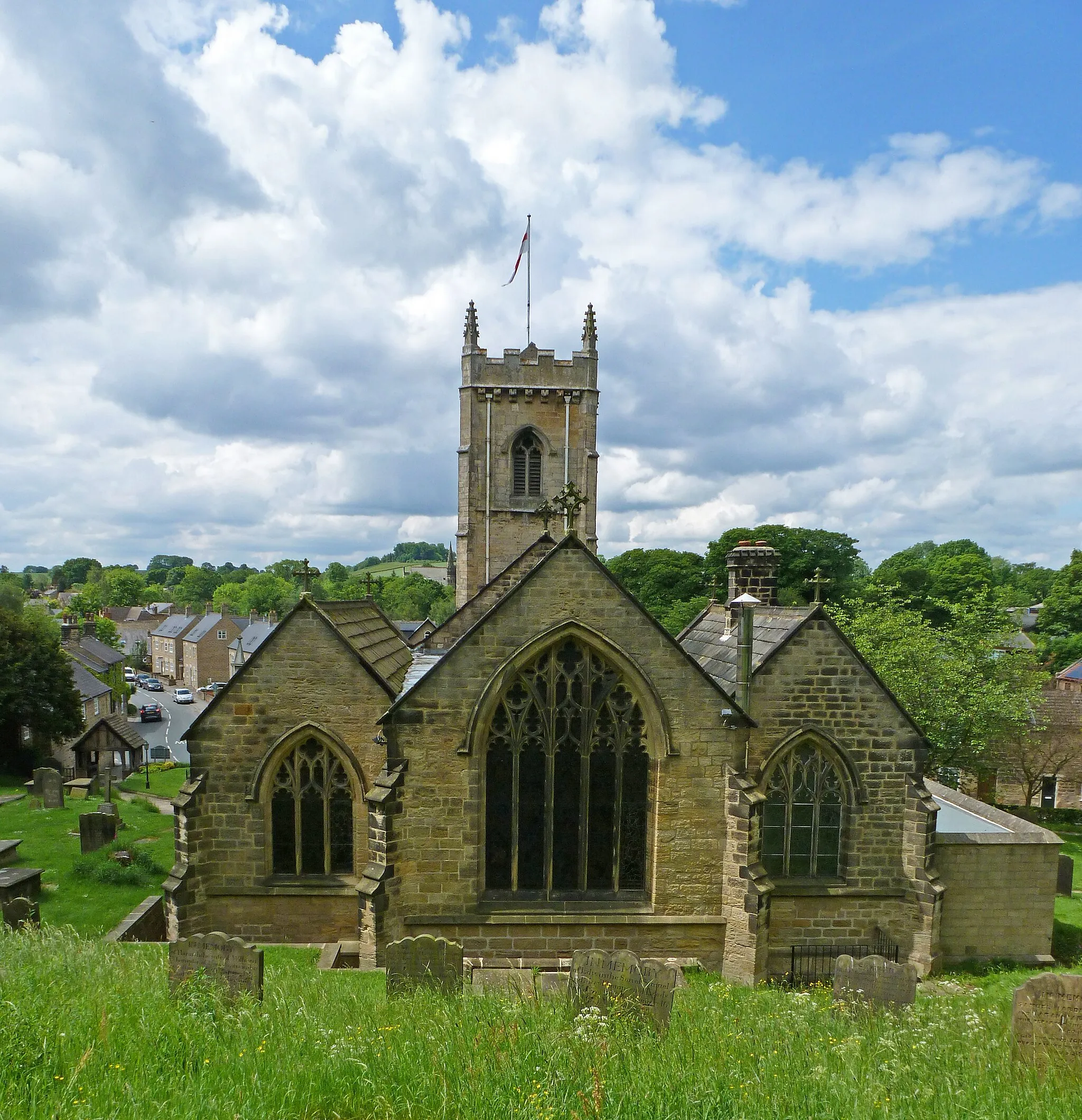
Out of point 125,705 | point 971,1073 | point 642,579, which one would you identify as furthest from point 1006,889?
point 125,705

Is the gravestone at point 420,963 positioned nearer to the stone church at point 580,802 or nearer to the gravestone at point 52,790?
the stone church at point 580,802

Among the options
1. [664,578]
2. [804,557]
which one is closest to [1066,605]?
[804,557]

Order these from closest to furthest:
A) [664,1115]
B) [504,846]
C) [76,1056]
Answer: [664,1115]
[76,1056]
[504,846]

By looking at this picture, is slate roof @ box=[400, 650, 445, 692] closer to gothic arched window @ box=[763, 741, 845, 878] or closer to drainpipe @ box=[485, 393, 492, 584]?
gothic arched window @ box=[763, 741, 845, 878]

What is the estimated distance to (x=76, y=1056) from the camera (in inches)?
211

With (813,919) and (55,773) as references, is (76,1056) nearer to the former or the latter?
(813,919)

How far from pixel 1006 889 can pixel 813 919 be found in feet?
14.5

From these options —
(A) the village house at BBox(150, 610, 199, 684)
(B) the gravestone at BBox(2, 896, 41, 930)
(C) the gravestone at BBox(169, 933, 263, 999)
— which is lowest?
(A) the village house at BBox(150, 610, 199, 684)

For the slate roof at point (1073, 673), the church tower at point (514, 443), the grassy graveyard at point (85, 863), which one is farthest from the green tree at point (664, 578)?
the grassy graveyard at point (85, 863)

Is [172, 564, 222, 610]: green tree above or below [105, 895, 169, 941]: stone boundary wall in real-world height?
below

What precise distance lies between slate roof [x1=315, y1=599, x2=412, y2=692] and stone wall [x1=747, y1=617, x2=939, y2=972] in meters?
7.43

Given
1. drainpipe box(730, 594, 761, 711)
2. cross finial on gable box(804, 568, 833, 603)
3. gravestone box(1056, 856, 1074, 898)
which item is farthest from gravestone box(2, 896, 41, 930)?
gravestone box(1056, 856, 1074, 898)

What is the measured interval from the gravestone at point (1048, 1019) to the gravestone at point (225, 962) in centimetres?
820

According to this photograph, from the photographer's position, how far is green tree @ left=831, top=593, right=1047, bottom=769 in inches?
997
